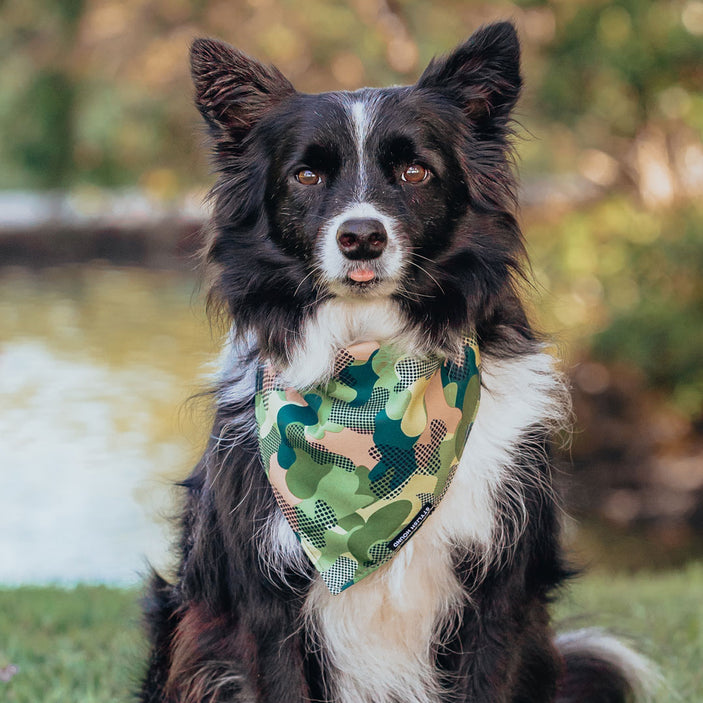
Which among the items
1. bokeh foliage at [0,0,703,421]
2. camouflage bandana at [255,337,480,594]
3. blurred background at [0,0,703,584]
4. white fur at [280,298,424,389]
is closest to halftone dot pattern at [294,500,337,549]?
camouflage bandana at [255,337,480,594]

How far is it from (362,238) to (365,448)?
25.5 inches

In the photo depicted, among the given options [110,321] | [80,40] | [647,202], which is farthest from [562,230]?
[110,321]

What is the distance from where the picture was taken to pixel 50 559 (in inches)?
354

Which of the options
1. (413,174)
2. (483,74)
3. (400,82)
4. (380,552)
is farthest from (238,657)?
(400,82)

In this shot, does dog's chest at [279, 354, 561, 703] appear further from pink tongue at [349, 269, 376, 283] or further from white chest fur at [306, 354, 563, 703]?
pink tongue at [349, 269, 376, 283]

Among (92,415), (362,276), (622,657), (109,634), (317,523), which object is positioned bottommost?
(92,415)

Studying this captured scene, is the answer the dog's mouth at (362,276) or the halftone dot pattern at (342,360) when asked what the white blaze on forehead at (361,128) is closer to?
the dog's mouth at (362,276)

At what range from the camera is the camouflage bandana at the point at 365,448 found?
2.90 metres

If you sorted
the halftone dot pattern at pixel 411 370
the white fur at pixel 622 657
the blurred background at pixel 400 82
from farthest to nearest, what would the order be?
the blurred background at pixel 400 82 → the white fur at pixel 622 657 → the halftone dot pattern at pixel 411 370

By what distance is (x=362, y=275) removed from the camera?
280cm

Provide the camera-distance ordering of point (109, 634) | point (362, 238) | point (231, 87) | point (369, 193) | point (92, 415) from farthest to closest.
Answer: point (92, 415), point (109, 634), point (231, 87), point (369, 193), point (362, 238)

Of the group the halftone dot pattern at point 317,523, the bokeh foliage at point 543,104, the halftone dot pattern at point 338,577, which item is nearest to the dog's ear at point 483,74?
the halftone dot pattern at point 317,523

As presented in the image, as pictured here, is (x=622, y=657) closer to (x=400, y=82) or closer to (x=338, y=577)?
(x=338, y=577)

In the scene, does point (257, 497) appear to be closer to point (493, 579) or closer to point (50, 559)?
point (493, 579)
